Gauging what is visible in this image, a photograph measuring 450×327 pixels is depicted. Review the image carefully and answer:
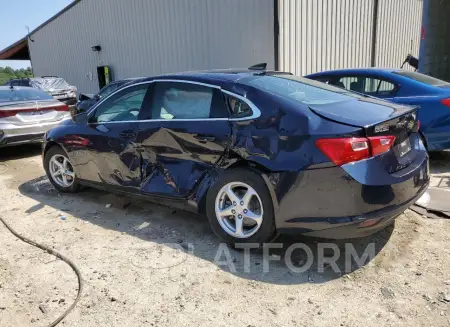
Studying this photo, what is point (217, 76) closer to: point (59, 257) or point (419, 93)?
point (59, 257)

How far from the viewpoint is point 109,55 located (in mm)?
16141

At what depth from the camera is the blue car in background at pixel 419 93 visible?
512cm

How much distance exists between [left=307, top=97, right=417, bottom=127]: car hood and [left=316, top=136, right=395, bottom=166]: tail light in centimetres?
13

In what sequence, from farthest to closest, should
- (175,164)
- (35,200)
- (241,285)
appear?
(35,200)
(175,164)
(241,285)

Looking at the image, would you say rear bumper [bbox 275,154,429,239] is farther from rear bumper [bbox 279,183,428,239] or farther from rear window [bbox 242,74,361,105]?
rear window [bbox 242,74,361,105]

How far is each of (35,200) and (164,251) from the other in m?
2.50

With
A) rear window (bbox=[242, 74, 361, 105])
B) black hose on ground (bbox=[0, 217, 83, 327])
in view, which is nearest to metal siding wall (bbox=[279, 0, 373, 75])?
rear window (bbox=[242, 74, 361, 105])

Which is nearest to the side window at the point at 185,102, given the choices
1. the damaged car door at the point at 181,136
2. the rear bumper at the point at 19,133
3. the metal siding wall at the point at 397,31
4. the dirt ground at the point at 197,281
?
the damaged car door at the point at 181,136

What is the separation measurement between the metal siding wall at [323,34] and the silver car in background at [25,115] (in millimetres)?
5351

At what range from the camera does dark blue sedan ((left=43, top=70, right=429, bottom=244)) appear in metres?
2.74

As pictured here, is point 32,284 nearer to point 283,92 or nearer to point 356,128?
point 283,92

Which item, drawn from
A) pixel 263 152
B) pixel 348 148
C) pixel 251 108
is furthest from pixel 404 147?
pixel 251 108

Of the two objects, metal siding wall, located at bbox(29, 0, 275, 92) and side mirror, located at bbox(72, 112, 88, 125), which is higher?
metal siding wall, located at bbox(29, 0, 275, 92)

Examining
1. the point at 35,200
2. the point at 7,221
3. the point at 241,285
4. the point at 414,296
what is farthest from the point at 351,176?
the point at 35,200
